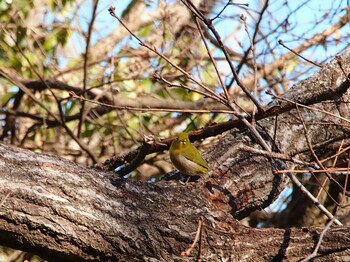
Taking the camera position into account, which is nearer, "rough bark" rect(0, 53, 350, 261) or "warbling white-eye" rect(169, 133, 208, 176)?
"rough bark" rect(0, 53, 350, 261)

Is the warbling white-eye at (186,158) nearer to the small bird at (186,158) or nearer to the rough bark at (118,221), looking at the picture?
the small bird at (186,158)

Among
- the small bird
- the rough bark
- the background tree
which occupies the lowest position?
the rough bark

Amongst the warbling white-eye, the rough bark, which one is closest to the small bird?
the warbling white-eye

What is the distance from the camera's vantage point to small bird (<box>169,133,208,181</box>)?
321 centimetres

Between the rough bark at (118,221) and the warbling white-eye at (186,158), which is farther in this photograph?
the warbling white-eye at (186,158)

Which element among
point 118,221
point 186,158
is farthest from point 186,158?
point 118,221

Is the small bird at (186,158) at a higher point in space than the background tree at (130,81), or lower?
lower

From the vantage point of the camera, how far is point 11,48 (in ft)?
19.1

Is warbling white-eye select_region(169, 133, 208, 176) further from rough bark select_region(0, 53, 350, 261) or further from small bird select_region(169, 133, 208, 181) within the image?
rough bark select_region(0, 53, 350, 261)

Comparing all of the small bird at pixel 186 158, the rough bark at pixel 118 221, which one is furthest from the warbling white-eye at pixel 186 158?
the rough bark at pixel 118 221

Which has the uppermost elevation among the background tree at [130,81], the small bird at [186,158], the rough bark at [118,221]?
the background tree at [130,81]

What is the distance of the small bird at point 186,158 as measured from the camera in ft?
10.5

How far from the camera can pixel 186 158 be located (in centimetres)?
338

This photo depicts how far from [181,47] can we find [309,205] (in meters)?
1.96
